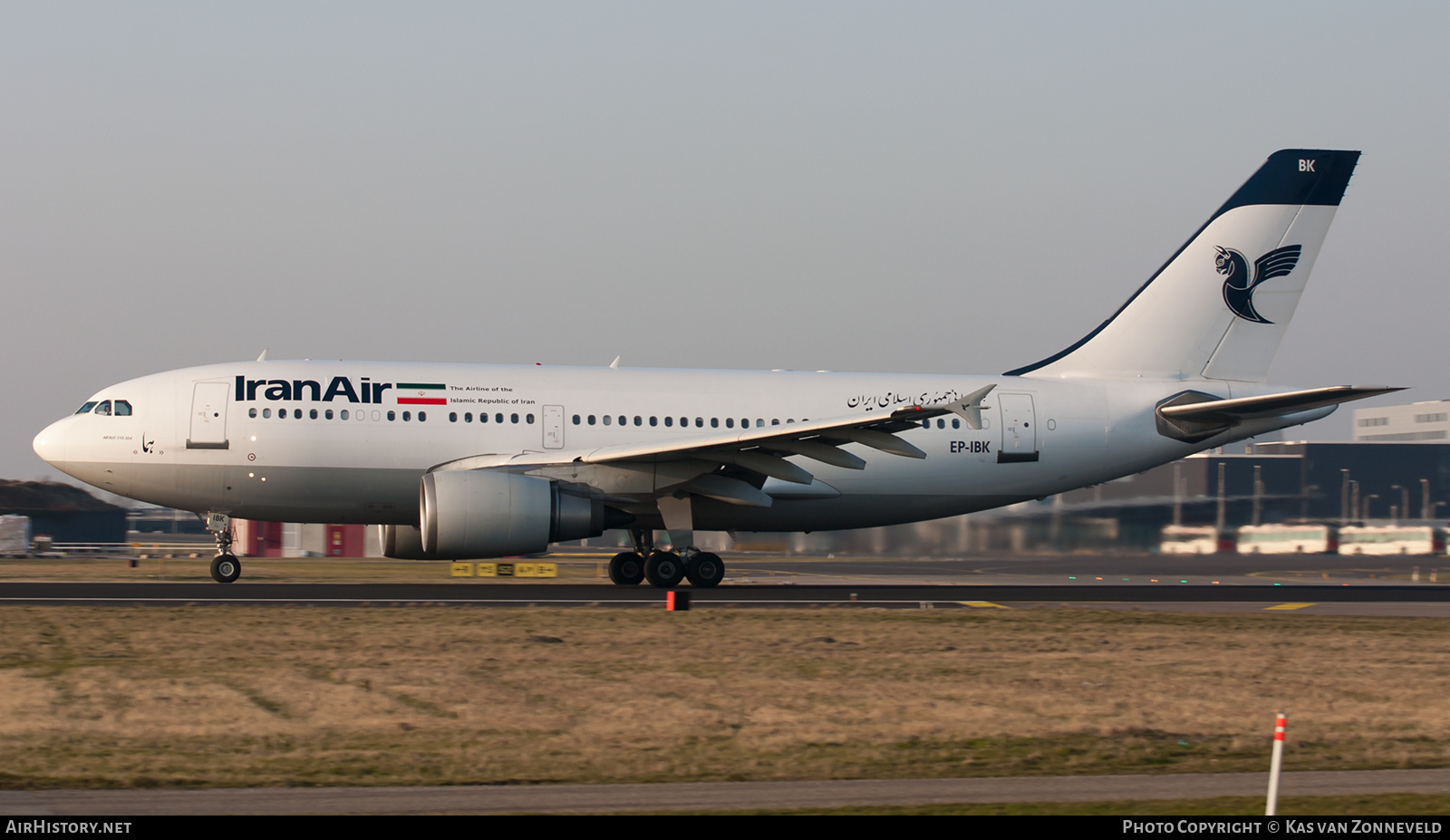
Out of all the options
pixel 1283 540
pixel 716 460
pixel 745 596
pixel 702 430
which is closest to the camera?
pixel 745 596

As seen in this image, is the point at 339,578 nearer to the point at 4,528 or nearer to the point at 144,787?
the point at 144,787

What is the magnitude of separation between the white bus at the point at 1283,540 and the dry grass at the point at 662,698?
22.6m

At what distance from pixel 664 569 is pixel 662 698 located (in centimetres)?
1255

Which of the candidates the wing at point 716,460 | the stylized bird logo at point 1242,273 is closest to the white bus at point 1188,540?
the stylized bird logo at point 1242,273

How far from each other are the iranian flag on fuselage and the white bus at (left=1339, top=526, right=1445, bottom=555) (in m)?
31.8

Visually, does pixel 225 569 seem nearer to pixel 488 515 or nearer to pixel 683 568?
pixel 488 515

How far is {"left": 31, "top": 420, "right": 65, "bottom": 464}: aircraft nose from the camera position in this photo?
24.1 metres

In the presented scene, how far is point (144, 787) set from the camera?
8.70m

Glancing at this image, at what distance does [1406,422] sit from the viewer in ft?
413

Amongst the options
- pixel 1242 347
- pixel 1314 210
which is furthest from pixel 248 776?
pixel 1314 210

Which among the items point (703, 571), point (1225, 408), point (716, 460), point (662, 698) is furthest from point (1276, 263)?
point (662, 698)

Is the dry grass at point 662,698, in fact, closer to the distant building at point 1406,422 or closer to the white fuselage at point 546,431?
the white fuselage at point 546,431

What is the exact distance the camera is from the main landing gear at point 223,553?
24281mm

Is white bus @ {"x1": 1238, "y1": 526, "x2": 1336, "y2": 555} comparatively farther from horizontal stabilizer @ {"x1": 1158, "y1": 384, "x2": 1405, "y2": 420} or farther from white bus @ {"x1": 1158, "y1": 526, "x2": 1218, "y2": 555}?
horizontal stabilizer @ {"x1": 1158, "y1": 384, "x2": 1405, "y2": 420}
